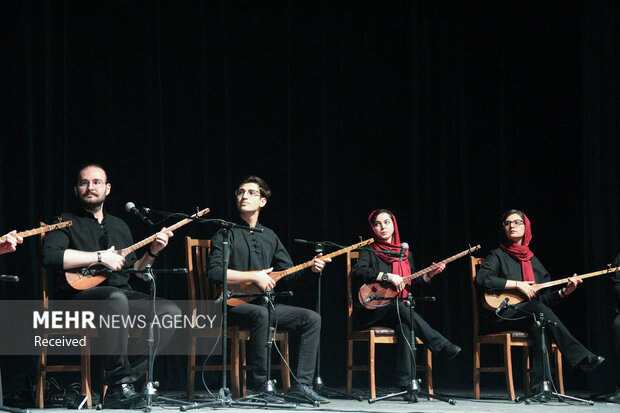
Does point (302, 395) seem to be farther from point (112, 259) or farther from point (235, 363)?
point (112, 259)

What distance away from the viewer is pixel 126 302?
4.11m

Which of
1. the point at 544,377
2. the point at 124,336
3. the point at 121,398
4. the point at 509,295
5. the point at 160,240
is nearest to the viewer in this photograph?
the point at 121,398

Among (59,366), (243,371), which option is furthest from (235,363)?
(59,366)

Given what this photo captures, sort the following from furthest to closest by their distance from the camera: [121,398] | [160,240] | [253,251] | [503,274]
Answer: [503,274]
[253,251]
[160,240]
[121,398]

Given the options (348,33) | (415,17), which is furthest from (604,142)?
(348,33)

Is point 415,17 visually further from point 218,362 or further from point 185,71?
point 218,362

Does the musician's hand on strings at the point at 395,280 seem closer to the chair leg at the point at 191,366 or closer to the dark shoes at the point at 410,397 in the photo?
the dark shoes at the point at 410,397

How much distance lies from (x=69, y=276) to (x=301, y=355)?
51.9 inches

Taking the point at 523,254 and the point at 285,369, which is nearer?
the point at 285,369

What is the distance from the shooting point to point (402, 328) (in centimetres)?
475

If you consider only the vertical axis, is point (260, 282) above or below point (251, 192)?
below

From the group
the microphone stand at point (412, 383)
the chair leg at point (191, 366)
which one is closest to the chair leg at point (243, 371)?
the chair leg at point (191, 366)

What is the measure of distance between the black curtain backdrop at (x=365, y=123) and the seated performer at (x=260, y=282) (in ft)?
2.53

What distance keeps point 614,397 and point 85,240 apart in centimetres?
315
